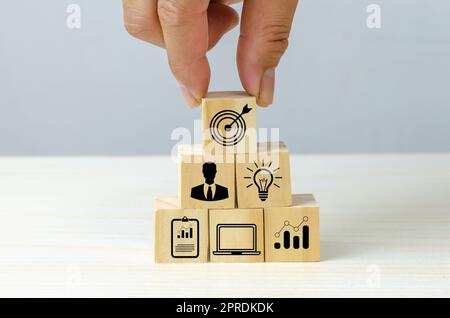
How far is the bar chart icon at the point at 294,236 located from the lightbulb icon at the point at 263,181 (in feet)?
0.15

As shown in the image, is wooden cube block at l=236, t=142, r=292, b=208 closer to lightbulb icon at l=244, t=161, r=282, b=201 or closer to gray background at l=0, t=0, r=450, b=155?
lightbulb icon at l=244, t=161, r=282, b=201

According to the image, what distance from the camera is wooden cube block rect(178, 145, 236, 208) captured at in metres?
1.02

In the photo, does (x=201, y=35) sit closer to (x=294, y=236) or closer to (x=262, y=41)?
(x=262, y=41)

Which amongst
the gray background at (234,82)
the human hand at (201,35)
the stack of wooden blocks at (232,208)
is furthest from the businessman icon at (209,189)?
the gray background at (234,82)

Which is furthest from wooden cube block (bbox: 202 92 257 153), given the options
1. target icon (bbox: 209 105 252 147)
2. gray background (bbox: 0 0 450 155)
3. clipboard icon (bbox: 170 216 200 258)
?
gray background (bbox: 0 0 450 155)

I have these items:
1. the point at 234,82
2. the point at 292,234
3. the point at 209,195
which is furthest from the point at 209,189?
the point at 234,82

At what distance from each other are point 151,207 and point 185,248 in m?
0.28

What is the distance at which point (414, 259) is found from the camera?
39.6 inches

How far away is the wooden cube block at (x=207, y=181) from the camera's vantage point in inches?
40.2

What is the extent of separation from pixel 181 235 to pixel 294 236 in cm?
14

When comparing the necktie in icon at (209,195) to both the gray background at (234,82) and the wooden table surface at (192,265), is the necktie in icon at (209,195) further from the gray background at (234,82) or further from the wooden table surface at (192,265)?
the gray background at (234,82)

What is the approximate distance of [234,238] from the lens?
102 cm

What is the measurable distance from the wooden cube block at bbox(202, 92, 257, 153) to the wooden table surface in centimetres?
15
